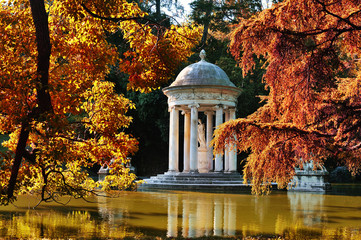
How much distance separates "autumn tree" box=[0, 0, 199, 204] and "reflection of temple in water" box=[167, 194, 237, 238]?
213 cm

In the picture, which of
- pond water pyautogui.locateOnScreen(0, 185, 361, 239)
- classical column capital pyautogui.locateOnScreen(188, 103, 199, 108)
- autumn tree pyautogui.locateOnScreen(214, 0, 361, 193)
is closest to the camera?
pond water pyautogui.locateOnScreen(0, 185, 361, 239)

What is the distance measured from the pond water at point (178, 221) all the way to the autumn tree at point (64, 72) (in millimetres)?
1155

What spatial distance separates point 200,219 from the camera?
12820 mm

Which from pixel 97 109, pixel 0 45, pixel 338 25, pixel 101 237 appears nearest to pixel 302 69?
pixel 338 25

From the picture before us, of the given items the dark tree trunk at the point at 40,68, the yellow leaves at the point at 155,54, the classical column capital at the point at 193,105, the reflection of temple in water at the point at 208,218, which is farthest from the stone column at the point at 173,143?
the dark tree trunk at the point at 40,68

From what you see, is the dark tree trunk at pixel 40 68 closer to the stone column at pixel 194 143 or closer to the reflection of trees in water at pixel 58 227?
the reflection of trees in water at pixel 58 227

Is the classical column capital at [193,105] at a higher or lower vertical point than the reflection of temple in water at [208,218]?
higher

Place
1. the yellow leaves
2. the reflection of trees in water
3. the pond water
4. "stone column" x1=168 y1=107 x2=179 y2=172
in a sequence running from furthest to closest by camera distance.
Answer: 1. "stone column" x1=168 y1=107 x2=179 y2=172
2. the pond water
3. the reflection of trees in water
4. the yellow leaves

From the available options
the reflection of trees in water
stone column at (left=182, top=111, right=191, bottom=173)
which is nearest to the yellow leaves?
the reflection of trees in water

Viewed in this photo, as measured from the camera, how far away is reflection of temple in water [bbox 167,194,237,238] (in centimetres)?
1039

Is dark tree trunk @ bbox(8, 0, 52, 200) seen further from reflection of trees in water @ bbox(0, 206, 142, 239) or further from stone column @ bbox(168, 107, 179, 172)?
stone column @ bbox(168, 107, 179, 172)

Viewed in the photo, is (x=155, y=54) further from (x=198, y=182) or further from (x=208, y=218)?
(x=198, y=182)

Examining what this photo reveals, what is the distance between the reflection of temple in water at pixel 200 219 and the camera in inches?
409

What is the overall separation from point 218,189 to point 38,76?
20.0 meters
